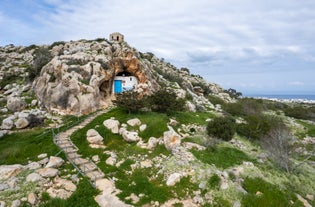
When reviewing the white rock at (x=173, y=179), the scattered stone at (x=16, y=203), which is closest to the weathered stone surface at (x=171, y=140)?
the white rock at (x=173, y=179)

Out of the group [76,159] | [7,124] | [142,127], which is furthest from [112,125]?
[7,124]


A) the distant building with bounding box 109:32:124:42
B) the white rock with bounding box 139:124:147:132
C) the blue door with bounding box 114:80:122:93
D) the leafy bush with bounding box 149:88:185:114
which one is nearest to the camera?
the white rock with bounding box 139:124:147:132

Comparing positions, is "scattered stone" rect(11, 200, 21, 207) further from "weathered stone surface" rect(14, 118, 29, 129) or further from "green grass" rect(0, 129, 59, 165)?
"weathered stone surface" rect(14, 118, 29, 129)

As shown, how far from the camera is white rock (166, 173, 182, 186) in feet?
42.0

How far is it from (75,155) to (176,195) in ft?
27.6

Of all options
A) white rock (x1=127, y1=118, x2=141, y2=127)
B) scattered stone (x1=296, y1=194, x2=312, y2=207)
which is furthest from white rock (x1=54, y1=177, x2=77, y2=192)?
scattered stone (x1=296, y1=194, x2=312, y2=207)

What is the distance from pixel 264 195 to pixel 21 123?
2178 centimetres

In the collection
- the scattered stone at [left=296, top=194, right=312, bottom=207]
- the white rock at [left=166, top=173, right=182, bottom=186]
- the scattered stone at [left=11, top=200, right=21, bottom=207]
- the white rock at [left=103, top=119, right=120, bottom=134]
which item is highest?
the white rock at [left=103, top=119, right=120, bottom=134]

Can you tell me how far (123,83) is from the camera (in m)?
31.2

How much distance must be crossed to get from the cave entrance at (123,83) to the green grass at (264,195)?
70.5 feet

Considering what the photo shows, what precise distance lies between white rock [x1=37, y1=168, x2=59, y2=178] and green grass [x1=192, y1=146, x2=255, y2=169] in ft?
31.5

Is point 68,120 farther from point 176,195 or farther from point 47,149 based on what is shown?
point 176,195

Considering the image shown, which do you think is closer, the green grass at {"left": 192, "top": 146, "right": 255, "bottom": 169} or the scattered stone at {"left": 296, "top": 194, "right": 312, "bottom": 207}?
the scattered stone at {"left": 296, "top": 194, "right": 312, "bottom": 207}

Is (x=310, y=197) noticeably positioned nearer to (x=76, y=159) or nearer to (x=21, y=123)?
(x=76, y=159)
